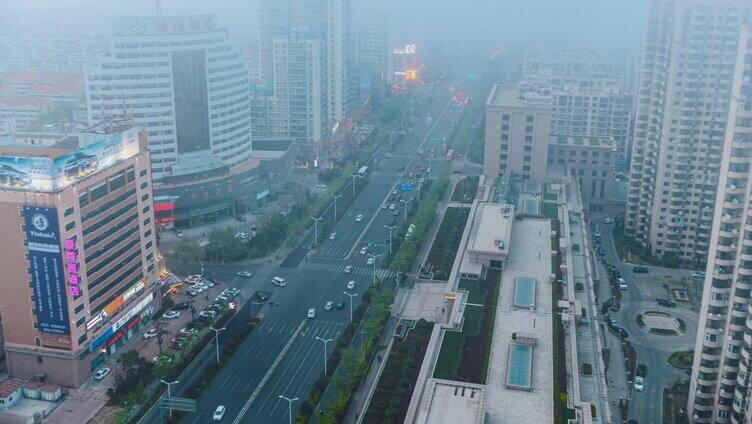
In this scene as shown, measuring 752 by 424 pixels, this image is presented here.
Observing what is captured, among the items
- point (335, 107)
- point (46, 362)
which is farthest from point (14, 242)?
point (335, 107)

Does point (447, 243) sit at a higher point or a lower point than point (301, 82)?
lower

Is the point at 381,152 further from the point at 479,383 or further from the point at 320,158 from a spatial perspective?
the point at 479,383

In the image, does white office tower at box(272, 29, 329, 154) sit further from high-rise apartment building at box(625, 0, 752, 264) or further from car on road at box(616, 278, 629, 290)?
car on road at box(616, 278, 629, 290)

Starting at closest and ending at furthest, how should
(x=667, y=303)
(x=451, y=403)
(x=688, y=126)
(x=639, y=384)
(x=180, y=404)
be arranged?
(x=451, y=403) < (x=180, y=404) < (x=639, y=384) < (x=667, y=303) < (x=688, y=126)

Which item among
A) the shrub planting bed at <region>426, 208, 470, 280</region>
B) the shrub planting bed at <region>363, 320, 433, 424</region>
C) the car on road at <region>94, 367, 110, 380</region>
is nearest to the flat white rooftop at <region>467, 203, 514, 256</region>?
the shrub planting bed at <region>426, 208, 470, 280</region>

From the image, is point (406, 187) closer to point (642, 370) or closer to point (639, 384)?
point (642, 370)

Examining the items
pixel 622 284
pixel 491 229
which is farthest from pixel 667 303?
pixel 491 229
